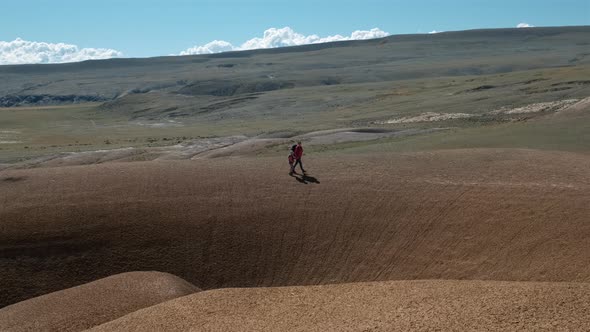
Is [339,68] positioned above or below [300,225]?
above

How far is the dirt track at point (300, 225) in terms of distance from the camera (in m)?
21.2

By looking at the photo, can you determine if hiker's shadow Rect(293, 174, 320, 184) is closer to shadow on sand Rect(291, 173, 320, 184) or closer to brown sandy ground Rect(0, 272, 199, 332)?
shadow on sand Rect(291, 173, 320, 184)

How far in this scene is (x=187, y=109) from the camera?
94688mm

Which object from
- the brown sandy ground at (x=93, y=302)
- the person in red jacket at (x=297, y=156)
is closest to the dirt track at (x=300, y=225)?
the person in red jacket at (x=297, y=156)

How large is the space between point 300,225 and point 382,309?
8.66 meters

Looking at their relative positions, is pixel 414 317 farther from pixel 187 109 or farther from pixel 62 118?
pixel 62 118

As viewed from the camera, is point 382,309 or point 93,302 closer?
point 382,309

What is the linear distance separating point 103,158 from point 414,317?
31.4 metres

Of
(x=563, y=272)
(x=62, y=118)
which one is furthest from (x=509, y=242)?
(x=62, y=118)

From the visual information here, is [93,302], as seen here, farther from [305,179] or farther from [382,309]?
[305,179]

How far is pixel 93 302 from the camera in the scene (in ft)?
62.3

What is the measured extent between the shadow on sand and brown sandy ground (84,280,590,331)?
8.72m

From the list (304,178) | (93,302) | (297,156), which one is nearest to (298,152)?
(297,156)

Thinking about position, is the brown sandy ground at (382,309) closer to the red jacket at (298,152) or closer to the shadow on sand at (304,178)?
the shadow on sand at (304,178)
